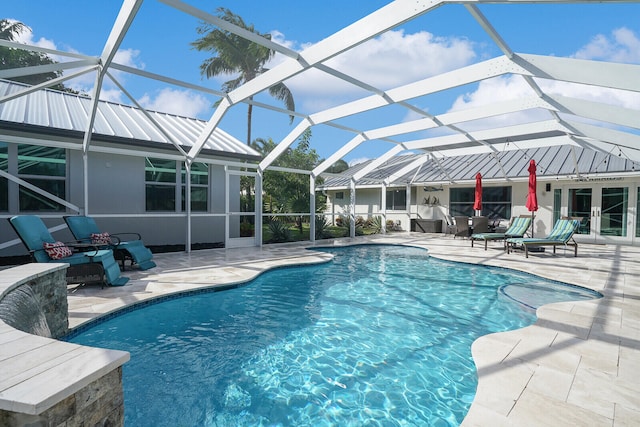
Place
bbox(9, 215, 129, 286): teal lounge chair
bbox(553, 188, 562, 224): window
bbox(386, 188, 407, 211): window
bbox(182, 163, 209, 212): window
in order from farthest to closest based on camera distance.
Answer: bbox(386, 188, 407, 211): window
bbox(553, 188, 562, 224): window
bbox(182, 163, 209, 212): window
bbox(9, 215, 129, 286): teal lounge chair

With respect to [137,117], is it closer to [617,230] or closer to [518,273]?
[518,273]

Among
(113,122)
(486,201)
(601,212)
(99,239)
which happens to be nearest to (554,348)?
(99,239)

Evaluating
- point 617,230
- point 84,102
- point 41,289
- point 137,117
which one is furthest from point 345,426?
point 617,230

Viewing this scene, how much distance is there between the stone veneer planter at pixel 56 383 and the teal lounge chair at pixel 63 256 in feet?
13.3

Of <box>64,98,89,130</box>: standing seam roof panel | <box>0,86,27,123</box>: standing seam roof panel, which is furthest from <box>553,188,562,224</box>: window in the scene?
<box>0,86,27,123</box>: standing seam roof panel

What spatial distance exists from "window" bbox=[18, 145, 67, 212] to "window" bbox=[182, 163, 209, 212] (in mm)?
3404

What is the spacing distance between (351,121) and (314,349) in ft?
32.9

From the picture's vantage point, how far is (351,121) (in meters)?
12.7

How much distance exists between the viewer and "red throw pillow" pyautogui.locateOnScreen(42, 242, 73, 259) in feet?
18.5

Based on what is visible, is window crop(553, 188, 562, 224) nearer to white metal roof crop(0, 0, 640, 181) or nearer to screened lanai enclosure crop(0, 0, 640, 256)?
screened lanai enclosure crop(0, 0, 640, 256)

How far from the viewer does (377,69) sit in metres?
8.55

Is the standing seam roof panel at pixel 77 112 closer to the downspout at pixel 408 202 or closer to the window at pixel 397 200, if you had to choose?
the downspout at pixel 408 202

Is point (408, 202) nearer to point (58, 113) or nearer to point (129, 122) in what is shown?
point (129, 122)

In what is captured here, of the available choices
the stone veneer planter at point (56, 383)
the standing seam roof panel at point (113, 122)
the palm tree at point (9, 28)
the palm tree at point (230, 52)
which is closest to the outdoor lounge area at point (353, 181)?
the stone veneer planter at point (56, 383)
